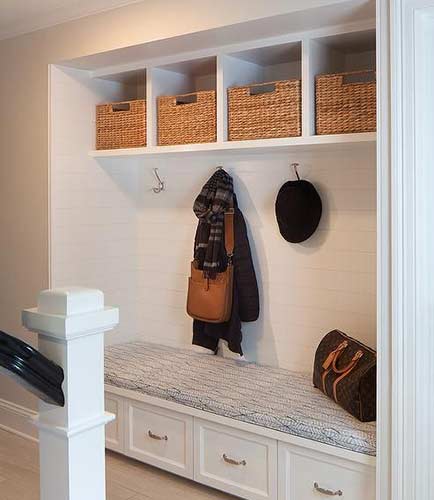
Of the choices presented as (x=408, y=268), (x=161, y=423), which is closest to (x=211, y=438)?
(x=161, y=423)

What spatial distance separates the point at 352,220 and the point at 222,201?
2.36 ft

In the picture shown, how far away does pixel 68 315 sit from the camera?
0.94 meters

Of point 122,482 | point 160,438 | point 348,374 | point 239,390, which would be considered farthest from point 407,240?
point 122,482

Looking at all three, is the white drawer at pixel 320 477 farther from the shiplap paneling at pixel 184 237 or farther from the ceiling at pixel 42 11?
the ceiling at pixel 42 11

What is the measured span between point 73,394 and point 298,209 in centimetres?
236

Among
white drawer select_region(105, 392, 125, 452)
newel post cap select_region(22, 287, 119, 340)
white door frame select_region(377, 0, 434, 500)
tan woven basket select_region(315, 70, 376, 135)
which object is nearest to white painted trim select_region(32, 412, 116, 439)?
newel post cap select_region(22, 287, 119, 340)

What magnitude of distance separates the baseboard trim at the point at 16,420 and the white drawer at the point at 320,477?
1.67 meters

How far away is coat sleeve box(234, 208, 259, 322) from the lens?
3455mm

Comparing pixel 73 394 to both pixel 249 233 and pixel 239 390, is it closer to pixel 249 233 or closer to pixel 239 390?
pixel 239 390

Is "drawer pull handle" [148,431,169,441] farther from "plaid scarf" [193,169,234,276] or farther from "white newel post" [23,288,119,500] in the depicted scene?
"white newel post" [23,288,119,500]

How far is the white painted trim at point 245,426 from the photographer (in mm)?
2541

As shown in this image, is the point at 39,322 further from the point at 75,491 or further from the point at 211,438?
the point at 211,438

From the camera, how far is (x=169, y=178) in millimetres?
3893

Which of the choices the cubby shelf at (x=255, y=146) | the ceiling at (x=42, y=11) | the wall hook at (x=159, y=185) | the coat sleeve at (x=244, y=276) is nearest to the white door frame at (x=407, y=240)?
the cubby shelf at (x=255, y=146)
